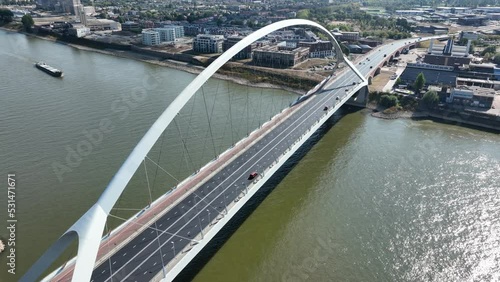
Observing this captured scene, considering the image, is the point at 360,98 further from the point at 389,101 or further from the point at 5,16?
the point at 5,16

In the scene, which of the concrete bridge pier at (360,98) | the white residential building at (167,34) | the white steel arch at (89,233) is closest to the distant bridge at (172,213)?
the white steel arch at (89,233)

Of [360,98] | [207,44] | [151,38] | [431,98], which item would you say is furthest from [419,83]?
[151,38]

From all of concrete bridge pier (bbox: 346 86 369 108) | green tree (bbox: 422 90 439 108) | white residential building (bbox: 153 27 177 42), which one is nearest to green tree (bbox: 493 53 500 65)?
green tree (bbox: 422 90 439 108)

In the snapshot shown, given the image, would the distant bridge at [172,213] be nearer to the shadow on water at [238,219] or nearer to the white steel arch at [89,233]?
the white steel arch at [89,233]

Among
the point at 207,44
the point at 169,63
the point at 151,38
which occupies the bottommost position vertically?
the point at 169,63

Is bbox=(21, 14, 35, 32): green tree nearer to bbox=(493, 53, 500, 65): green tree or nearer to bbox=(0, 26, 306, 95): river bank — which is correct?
bbox=(0, 26, 306, 95): river bank
